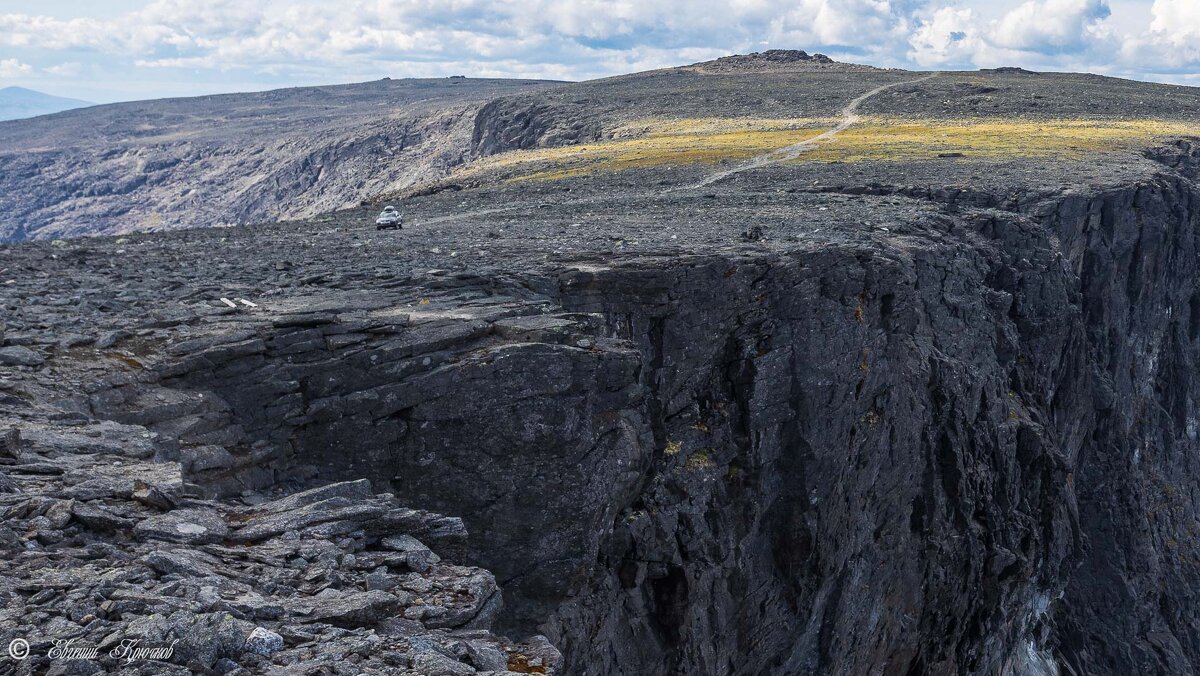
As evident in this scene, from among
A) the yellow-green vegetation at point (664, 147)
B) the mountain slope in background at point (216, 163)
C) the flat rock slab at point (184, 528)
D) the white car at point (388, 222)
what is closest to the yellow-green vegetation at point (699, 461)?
the flat rock slab at point (184, 528)

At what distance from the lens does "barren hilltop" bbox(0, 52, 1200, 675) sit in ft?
33.3

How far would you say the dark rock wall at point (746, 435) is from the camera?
15031 millimetres

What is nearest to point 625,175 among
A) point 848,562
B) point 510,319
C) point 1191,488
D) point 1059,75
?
point 848,562

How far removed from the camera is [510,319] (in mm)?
16500

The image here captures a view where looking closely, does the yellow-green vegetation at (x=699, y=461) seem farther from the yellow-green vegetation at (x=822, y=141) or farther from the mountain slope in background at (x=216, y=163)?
the mountain slope in background at (x=216, y=163)

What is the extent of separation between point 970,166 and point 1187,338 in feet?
47.7

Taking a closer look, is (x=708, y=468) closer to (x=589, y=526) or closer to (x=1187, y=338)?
(x=589, y=526)

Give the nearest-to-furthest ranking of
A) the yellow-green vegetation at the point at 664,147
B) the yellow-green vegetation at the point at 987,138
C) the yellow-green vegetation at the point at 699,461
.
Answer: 1. the yellow-green vegetation at the point at 699,461
2. the yellow-green vegetation at the point at 664,147
3. the yellow-green vegetation at the point at 987,138

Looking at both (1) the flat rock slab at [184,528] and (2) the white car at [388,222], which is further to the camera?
(2) the white car at [388,222]

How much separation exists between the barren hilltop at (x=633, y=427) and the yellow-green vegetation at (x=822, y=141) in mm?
2823

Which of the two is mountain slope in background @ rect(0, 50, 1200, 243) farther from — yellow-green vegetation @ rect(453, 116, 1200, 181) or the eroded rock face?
the eroded rock face

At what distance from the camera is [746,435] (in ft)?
67.0

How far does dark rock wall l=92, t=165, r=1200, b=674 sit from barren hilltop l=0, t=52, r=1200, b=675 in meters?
0.07

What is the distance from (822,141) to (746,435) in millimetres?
38333
